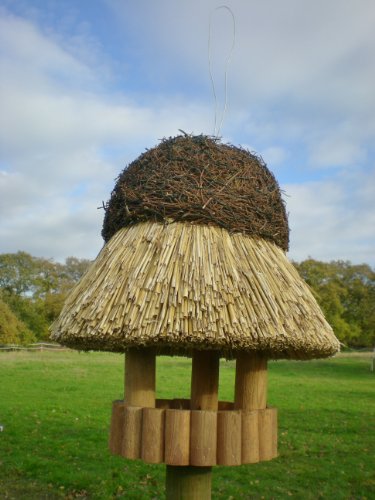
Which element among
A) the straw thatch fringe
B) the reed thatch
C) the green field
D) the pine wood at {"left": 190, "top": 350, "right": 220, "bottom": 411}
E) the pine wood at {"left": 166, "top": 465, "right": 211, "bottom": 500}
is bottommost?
the green field

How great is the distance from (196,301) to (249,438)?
3.41 ft

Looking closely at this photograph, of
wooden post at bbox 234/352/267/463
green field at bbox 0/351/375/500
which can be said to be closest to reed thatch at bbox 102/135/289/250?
wooden post at bbox 234/352/267/463

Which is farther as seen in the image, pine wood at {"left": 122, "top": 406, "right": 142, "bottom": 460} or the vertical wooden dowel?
the vertical wooden dowel

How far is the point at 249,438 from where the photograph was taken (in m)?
3.48

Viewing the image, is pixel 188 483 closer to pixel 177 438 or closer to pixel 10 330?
pixel 177 438

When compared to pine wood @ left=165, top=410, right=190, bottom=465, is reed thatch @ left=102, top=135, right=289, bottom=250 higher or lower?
higher

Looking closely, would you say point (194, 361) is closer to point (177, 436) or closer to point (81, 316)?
point (177, 436)

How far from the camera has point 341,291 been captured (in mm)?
44656

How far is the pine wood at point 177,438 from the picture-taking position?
10.9 feet

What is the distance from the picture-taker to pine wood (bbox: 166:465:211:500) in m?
3.71

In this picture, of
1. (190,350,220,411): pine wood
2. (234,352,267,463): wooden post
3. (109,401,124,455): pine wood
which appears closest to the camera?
(109,401,124,455): pine wood

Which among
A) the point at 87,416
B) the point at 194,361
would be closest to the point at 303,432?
the point at 87,416

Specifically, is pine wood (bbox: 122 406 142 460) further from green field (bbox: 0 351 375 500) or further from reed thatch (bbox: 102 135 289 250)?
green field (bbox: 0 351 375 500)

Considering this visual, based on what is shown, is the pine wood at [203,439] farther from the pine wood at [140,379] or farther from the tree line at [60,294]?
the tree line at [60,294]
